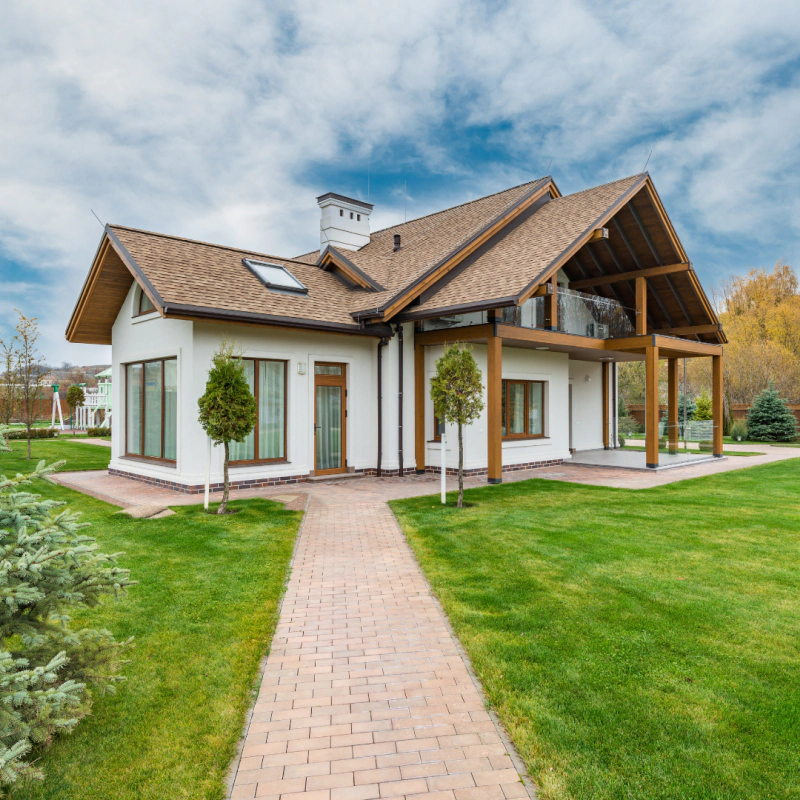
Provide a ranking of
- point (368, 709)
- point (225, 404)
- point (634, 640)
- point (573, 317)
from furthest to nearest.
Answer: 1. point (573, 317)
2. point (225, 404)
3. point (634, 640)
4. point (368, 709)

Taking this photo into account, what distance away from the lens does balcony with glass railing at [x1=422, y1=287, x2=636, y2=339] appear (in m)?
12.8

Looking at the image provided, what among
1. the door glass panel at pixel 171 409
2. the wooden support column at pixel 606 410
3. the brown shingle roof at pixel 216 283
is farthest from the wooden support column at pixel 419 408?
the wooden support column at pixel 606 410

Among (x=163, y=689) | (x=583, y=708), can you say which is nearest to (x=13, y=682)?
(x=163, y=689)

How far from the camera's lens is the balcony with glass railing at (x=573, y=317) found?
42.1 feet

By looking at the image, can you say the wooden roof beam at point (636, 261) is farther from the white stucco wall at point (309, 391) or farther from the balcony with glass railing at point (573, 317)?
the white stucco wall at point (309, 391)

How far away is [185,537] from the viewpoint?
7312mm

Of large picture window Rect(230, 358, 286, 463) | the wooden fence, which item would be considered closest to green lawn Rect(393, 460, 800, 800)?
large picture window Rect(230, 358, 286, 463)

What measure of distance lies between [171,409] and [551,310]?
8831mm

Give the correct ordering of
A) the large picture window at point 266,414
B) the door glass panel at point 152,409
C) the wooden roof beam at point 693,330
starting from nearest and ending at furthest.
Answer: the large picture window at point 266,414 → the door glass panel at point 152,409 → the wooden roof beam at point 693,330

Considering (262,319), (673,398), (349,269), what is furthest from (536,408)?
(262,319)

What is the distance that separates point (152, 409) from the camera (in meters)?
12.3

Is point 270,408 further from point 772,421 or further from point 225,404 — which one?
point 772,421

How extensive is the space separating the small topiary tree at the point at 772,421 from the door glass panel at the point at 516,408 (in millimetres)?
17185

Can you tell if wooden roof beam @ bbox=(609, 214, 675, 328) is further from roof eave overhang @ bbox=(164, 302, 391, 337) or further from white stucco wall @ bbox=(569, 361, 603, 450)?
roof eave overhang @ bbox=(164, 302, 391, 337)
